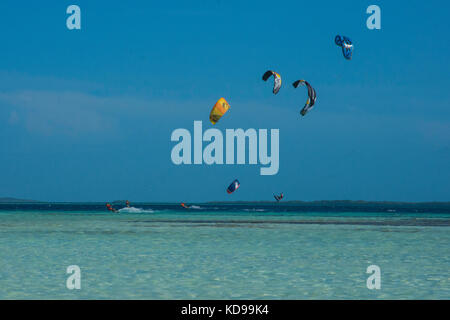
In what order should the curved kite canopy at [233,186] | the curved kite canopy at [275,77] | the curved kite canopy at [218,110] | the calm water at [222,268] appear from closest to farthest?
the calm water at [222,268] → the curved kite canopy at [275,77] → the curved kite canopy at [218,110] → the curved kite canopy at [233,186]

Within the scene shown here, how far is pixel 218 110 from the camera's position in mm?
29734

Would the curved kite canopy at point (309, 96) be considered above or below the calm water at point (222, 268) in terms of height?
above

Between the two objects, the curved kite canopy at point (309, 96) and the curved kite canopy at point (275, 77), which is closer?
the curved kite canopy at point (309, 96)

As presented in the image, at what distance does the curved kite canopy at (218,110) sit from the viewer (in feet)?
97.3

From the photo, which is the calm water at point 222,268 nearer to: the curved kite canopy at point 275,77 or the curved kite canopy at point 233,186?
the curved kite canopy at point 275,77

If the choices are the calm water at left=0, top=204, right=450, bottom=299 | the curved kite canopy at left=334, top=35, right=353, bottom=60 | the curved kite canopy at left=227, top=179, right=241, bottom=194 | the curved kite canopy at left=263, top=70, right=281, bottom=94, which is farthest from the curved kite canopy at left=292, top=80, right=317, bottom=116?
the curved kite canopy at left=227, top=179, right=241, bottom=194

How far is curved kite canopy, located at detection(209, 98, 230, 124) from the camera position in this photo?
29.6 meters

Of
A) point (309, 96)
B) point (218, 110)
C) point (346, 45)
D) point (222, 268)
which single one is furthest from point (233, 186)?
point (222, 268)

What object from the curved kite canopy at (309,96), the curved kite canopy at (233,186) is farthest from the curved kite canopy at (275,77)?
the curved kite canopy at (233,186)

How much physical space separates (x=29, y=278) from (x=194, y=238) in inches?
483

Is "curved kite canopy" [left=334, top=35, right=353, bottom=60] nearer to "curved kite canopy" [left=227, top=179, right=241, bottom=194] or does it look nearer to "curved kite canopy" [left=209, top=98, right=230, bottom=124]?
"curved kite canopy" [left=209, top=98, right=230, bottom=124]

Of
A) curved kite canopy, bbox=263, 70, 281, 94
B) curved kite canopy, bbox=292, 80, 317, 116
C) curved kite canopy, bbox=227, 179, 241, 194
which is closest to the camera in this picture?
curved kite canopy, bbox=292, 80, 317, 116
